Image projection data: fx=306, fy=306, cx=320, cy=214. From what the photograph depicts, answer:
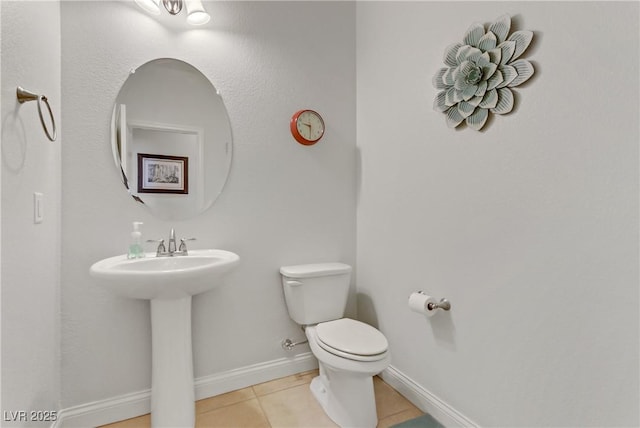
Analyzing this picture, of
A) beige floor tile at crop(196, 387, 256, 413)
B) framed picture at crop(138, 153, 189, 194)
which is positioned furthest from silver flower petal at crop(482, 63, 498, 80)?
beige floor tile at crop(196, 387, 256, 413)

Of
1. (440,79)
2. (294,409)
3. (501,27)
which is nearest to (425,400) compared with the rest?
(294,409)

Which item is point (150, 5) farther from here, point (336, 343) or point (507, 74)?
point (336, 343)

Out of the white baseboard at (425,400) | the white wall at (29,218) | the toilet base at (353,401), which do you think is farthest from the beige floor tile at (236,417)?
the white baseboard at (425,400)

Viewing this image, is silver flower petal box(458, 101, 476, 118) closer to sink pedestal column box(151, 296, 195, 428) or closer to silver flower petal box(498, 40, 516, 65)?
silver flower petal box(498, 40, 516, 65)

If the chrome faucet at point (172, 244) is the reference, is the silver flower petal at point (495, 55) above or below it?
above

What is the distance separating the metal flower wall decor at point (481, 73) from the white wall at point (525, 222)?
0.04 m

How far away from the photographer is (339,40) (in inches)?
79.3

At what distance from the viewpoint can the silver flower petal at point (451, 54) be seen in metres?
1.36

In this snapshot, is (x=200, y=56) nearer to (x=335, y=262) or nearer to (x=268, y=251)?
(x=268, y=251)

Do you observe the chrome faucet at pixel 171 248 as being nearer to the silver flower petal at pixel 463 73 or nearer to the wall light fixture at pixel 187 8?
the wall light fixture at pixel 187 8

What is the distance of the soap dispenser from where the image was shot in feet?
4.58

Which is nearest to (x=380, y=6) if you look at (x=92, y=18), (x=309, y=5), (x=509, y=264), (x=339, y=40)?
(x=339, y=40)

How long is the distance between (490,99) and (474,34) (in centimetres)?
29

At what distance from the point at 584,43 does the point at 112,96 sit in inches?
73.8
